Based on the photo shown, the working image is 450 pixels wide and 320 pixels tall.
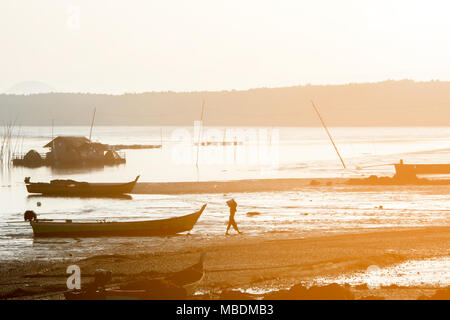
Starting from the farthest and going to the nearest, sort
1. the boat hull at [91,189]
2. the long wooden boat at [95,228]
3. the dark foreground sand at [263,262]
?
the boat hull at [91,189] → the long wooden boat at [95,228] → the dark foreground sand at [263,262]

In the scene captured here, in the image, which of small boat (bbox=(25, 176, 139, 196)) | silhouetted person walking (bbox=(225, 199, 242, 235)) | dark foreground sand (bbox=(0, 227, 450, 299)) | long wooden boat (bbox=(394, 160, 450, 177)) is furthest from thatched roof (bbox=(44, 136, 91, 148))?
dark foreground sand (bbox=(0, 227, 450, 299))

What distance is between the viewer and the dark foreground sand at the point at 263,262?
18453 millimetres

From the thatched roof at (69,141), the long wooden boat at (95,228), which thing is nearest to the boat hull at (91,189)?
the long wooden boat at (95,228)

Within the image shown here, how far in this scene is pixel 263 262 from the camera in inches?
846

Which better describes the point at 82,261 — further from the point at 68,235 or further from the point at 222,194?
the point at 222,194

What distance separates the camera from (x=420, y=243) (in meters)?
24.6

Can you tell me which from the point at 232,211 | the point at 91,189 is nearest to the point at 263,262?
the point at 232,211

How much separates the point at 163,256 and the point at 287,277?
5139mm

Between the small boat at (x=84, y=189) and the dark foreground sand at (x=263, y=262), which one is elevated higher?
the small boat at (x=84, y=189)

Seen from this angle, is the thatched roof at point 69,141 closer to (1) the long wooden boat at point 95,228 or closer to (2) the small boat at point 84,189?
(2) the small boat at point 84,189

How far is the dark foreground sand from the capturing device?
727 inches

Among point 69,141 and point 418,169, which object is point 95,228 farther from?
point 69,141

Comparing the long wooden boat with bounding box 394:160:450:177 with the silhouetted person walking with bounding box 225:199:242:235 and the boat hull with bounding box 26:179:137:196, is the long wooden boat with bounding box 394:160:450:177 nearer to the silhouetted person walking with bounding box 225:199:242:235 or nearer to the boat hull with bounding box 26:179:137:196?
the boat hull with bounding box 26:179:137:196
